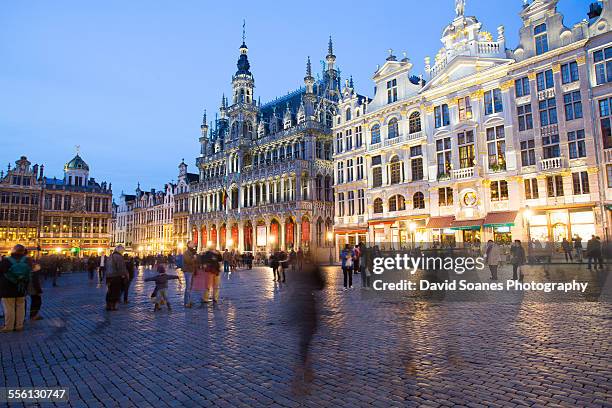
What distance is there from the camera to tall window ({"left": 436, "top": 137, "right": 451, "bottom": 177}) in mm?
35406

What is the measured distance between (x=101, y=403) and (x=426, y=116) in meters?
36.3

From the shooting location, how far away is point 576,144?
2848 cm

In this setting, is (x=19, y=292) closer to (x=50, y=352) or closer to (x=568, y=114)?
(x=50, y=352)

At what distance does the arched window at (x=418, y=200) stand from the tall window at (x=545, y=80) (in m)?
12.3

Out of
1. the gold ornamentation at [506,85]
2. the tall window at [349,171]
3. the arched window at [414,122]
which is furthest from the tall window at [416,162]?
the gold ornamentation at [506,85]

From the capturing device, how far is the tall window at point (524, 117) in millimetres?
30895

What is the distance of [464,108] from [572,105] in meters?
7.95

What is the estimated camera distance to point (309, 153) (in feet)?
167

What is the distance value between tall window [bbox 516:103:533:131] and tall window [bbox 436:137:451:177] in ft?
18.8

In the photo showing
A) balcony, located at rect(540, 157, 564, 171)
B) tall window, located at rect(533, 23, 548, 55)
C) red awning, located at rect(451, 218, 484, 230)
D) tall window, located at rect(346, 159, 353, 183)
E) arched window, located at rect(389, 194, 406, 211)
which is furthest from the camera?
tall window, located at rect(346, 159, 353, 183)

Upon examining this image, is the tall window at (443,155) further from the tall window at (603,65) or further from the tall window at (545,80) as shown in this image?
the tall window at (603,65)

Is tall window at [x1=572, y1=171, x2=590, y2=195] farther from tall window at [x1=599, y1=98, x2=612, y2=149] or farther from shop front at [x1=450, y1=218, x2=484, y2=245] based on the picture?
shop front at [x1=450, y1=218, x2=484, y2=245]

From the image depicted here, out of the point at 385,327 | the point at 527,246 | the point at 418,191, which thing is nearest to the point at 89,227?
the point at 418,191

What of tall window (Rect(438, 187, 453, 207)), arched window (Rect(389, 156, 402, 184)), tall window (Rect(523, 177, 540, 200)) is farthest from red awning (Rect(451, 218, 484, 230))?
arched window (Rect(389, 156, 402, 184))
